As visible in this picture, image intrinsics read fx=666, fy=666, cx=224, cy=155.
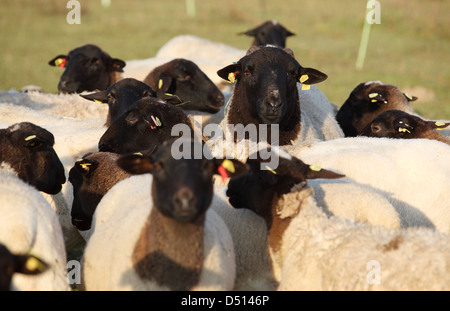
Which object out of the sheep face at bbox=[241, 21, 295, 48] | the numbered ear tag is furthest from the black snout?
the sheep face at bbox=[241, 21, 295, 48]

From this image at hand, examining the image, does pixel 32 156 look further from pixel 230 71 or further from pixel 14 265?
pixel 230 71

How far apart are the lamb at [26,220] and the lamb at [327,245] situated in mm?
1249

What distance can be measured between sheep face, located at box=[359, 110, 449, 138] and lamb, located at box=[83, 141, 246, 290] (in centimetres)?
264

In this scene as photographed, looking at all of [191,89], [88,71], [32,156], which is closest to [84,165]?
[32,156]

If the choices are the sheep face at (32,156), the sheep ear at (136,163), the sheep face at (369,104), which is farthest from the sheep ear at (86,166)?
the sheep face at (369,104)

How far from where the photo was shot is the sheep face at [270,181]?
172 inches

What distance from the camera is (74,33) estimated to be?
20281 mm

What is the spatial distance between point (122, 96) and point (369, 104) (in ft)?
9.07

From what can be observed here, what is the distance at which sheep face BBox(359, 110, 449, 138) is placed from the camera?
6.08 metres

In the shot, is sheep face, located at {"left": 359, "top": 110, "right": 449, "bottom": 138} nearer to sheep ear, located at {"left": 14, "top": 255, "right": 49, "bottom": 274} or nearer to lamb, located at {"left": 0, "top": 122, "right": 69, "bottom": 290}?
lamb, located at {"left": 0, "top": 122, "right": 69, "bottom": 290}

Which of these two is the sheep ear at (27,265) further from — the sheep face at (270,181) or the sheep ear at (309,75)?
the sheep ear at (309,75)

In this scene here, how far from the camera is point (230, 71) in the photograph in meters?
6.05

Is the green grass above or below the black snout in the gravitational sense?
above

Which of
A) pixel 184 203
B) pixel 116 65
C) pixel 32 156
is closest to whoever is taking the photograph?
pixel 184 203
